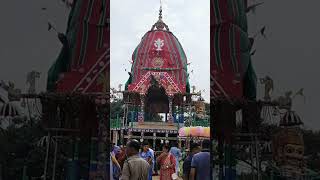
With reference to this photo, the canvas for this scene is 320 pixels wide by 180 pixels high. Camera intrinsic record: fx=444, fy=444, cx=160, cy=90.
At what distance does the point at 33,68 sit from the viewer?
6109 mm

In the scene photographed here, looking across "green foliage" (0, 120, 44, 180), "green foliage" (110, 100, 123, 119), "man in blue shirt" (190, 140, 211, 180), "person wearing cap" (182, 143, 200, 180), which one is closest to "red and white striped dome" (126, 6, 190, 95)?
"green foliage" (110, 100, 123, 119)

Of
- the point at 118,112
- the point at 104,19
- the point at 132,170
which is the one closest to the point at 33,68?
the point at 104,19

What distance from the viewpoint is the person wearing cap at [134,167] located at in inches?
187

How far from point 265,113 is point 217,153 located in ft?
2.83

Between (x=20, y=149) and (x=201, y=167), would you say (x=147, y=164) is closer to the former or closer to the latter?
(x=201, y=167)

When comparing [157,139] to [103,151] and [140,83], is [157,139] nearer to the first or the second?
[140,83]

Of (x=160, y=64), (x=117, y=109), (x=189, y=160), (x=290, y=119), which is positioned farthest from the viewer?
(x=117, y=109)

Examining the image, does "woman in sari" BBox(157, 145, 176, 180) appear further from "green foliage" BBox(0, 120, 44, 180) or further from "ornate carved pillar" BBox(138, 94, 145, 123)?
"ornate carved pillar" BBox(138, 94, 145, 123)

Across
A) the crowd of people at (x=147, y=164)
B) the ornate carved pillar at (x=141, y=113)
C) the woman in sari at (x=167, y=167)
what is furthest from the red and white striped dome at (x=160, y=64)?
the crowd of people at (x=147, y=164)

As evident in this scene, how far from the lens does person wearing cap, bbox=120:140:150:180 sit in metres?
4.74

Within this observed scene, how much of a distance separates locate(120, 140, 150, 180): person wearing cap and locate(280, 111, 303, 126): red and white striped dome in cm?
223

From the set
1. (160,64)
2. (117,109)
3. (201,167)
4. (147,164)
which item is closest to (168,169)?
(201,167)

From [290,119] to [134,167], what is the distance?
2451 millimetres

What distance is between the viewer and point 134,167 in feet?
15.6
